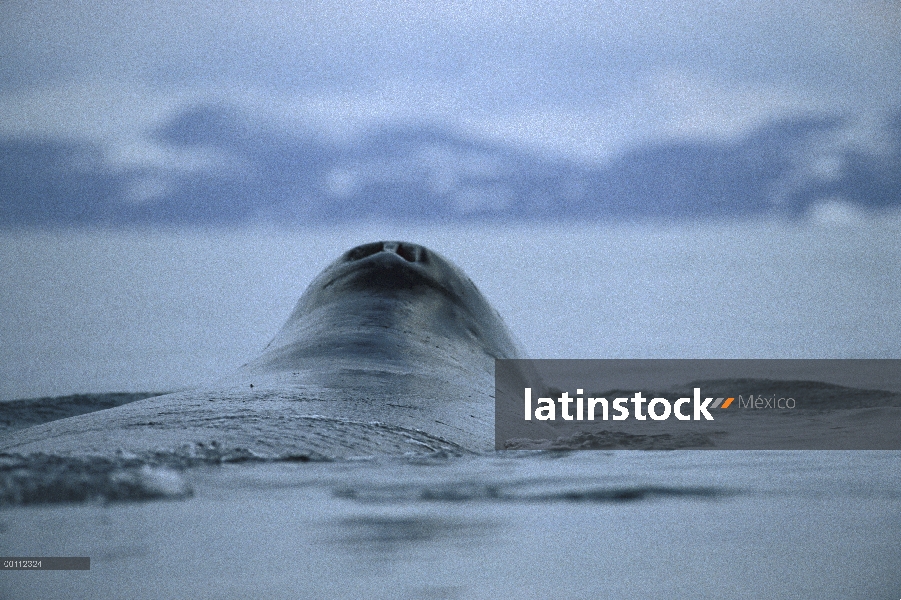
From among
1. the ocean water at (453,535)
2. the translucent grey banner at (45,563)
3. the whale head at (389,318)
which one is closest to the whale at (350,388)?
the whale head at (389,318)

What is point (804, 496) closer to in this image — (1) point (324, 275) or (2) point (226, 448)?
(2) point (226, 448)

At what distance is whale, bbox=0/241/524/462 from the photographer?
5.86 metres

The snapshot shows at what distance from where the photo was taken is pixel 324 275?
10.1m

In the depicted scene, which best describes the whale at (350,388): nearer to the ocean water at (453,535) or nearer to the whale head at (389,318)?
the whale head at (389,318)

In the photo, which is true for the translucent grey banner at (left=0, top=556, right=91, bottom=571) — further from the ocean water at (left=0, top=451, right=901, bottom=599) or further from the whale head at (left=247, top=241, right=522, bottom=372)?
the whale head at (left=247, top=241, right=522, bottom=372)

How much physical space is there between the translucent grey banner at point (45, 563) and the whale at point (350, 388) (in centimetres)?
143

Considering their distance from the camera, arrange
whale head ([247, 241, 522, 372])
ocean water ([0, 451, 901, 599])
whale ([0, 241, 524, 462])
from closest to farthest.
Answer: ocean water ([0, 451, 901, 599]), whale ([0, 241, 524, 462]), whale head ([247, 241, 522, 372])

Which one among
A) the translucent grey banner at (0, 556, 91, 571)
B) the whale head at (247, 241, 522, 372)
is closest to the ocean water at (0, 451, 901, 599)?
the translucent grey banner at (0, 556, 91, 571)

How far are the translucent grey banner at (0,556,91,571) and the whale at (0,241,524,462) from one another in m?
1.43

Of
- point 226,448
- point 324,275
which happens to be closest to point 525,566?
point 226,448

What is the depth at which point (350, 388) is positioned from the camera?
729 cm

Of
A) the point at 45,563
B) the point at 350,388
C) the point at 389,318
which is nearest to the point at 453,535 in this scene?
the point at 45,563

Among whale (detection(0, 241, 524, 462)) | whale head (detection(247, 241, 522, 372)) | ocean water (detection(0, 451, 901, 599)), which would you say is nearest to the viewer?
ocean water (detection(0, 451, 901, 599))

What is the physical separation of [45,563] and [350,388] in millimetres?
3548
